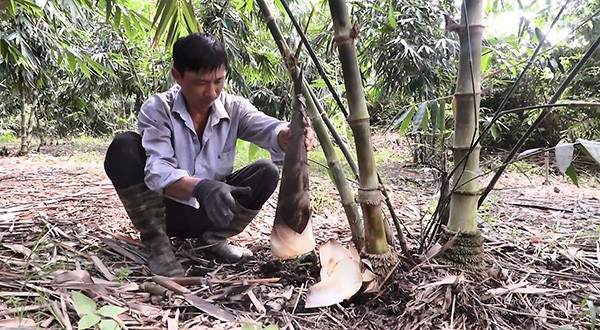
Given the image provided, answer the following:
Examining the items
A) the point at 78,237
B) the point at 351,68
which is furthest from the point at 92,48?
the point at 351,68

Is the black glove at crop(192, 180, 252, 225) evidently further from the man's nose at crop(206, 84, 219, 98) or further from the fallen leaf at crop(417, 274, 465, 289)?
the fallen leaf at crop(417, 274, 465, 289)

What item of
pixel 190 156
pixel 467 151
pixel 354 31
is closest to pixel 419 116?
pixel 467 151

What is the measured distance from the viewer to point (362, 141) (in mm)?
861

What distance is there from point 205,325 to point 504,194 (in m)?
2.14

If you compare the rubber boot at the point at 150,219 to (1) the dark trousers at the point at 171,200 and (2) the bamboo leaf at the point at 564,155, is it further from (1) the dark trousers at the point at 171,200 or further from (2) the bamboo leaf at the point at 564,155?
(2) the bamboo leaf at the point at 564,155

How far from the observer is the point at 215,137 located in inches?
49.9

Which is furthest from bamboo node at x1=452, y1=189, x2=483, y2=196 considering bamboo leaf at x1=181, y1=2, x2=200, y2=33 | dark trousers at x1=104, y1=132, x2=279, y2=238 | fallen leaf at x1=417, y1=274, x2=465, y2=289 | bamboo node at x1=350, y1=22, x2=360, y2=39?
bamboo leaf at x1=181, y1=2, x2=200, y2=33

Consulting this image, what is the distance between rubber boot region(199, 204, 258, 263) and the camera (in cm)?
124

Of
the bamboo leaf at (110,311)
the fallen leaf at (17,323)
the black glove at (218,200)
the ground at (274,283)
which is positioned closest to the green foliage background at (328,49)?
the ground at (274,283)

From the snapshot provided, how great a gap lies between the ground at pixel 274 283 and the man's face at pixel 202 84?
0.46 metres

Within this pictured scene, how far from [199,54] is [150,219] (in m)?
0.47

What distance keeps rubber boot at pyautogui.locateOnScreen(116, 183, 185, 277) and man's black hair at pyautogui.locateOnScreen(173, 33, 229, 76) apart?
353 mm

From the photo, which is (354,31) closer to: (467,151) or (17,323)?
(467,151)

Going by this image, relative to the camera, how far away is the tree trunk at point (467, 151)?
89 cm
